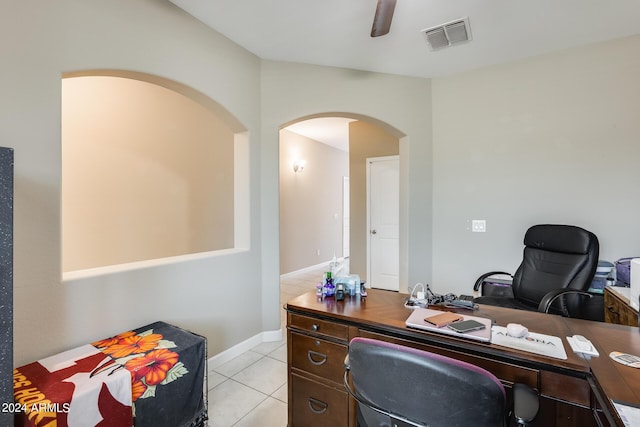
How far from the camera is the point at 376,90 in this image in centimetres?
338

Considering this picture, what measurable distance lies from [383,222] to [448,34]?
2739 millimetres

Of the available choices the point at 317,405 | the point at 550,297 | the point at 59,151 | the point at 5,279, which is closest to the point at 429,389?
the point at 317,405

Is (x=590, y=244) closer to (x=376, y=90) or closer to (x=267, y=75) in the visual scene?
(x=376, y=90)

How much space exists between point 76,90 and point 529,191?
5.01 metres

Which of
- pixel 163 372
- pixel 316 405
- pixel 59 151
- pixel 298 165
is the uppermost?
pixel 298 165

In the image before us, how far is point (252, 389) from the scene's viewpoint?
225 centimetres

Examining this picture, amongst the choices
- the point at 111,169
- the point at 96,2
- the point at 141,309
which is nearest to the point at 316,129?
the point at 111,169

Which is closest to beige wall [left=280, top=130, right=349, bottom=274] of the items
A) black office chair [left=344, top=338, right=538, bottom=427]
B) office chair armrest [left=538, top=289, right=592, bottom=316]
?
office chair armrest [left=538, top=289, right=592, bottom=316]

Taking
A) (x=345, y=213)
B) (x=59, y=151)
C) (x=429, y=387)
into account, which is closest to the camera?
(x=429, y=387)

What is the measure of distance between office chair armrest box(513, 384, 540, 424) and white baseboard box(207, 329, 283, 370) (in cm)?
228

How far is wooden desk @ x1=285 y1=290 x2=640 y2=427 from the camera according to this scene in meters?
1.04

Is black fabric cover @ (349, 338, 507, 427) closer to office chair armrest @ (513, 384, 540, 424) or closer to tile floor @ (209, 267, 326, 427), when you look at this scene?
office chair armrest @ (513, 384, 540, 424)

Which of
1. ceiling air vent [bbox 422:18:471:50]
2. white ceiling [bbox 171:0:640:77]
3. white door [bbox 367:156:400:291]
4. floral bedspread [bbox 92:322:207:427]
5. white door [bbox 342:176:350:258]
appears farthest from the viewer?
white door [bbox 342:176:350:258]

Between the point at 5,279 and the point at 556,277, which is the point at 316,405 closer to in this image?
the point at 5,279
